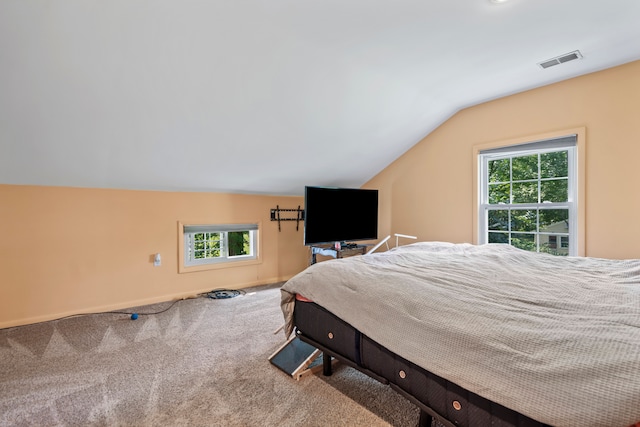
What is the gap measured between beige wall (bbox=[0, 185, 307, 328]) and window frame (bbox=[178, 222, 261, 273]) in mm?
65

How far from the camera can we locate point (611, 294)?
4.69 feet

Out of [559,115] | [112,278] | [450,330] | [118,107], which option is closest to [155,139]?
[118,107]

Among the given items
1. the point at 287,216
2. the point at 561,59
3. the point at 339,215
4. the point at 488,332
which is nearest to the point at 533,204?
the point at 561,59

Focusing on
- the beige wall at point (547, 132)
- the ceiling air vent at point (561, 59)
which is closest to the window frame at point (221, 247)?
the beige wall at point (547, 132)

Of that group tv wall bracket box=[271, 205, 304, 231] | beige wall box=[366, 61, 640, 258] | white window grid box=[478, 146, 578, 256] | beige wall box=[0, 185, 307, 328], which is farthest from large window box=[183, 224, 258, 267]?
white window grid box=[478, 146, 578, 256]

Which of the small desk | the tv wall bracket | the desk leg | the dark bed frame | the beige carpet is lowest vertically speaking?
the beige carpet

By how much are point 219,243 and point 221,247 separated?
59mm

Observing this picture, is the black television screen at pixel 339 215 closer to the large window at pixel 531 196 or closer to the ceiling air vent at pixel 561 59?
the large window at pixel 531 196

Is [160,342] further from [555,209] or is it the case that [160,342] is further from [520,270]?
[555,209]

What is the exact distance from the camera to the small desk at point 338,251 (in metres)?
3.85

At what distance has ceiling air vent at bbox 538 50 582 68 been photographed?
8.04 feet

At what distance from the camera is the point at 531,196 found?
322 centimetres

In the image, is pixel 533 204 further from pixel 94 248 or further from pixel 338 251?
pixel 94 248

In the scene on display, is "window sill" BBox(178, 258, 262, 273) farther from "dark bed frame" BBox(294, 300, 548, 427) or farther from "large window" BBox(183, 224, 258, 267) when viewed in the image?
"dark bed frame" BBox(294, 300, 548, 427)
